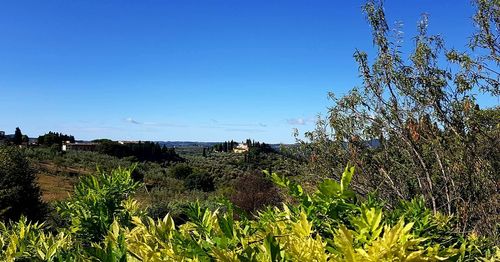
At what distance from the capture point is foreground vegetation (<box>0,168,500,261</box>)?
1266 millimetres

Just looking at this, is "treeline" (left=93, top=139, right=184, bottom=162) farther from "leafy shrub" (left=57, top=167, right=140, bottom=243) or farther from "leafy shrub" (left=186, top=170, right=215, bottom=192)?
"leafy shrub" (left=57, top=167, right=140, bottom=243)

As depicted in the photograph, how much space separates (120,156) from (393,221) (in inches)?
2625

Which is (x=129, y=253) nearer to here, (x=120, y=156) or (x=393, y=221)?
(x=393, y=221)

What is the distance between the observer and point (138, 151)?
69.8 m

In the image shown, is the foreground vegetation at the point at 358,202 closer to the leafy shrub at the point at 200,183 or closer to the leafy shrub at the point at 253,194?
the leafy shrub at the point at 253,194

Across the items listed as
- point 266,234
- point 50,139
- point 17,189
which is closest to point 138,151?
point 50,139

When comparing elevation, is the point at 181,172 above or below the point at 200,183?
above

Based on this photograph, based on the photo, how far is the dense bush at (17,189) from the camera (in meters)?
18.6

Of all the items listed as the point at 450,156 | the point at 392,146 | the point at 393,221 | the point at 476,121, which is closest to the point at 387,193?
the point at 392,146

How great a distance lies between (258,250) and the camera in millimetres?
1563

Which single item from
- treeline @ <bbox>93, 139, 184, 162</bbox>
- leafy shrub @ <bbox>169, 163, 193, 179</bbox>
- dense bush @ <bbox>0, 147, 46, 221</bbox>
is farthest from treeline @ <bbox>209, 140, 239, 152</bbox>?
dense bush @ <bbox>0, 147, 46, 221</bbox>

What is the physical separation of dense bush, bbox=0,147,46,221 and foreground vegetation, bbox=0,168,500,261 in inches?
688

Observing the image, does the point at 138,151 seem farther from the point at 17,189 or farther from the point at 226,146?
the point at 17,189

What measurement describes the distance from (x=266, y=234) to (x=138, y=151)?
231 feet
